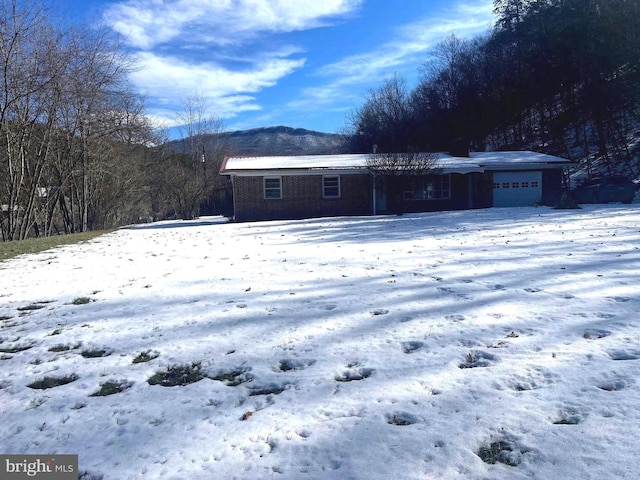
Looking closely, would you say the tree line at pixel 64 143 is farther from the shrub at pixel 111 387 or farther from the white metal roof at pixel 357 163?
the shrub at pixel 111 387

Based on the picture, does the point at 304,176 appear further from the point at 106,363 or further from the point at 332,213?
the point at 106,363

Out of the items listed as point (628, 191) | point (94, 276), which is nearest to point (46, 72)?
point (94, 276)

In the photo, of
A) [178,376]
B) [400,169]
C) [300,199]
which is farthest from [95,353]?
[300,199]

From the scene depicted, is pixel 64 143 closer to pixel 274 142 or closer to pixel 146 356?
pixel 146 356

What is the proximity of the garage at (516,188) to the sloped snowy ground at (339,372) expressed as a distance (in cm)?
1676

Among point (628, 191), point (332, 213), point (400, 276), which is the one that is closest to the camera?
point (400, 276)

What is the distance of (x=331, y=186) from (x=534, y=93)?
2575 centimetres

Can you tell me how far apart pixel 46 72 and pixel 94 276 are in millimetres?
10888

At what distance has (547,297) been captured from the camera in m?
4.61

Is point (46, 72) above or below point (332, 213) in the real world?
above

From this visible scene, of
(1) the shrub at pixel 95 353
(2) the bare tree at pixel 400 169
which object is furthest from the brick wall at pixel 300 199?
(1) the shrub at pixel 95 353

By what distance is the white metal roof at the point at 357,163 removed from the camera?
807 inches

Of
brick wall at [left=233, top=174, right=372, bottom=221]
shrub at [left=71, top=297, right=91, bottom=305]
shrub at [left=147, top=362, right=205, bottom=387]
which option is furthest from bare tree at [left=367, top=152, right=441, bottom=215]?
shrub at [left=147, top=362, right=205, bottom=387]

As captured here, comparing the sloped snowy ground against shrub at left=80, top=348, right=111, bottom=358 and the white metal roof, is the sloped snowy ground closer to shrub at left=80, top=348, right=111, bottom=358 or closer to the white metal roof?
shrub at left=80, top=348, right=111, bottom=358
